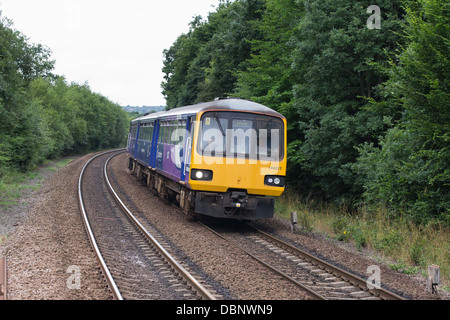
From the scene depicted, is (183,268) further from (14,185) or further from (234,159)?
(14,185)

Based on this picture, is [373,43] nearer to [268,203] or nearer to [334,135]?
[334,135]

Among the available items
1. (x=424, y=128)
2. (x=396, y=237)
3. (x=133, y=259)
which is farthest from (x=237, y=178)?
(x=424, y=128)

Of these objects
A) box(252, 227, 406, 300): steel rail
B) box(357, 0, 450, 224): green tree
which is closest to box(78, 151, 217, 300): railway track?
box(252, 227, 406, 300): steel rail

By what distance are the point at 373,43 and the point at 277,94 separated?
4.67 m

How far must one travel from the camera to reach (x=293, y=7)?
20609mm

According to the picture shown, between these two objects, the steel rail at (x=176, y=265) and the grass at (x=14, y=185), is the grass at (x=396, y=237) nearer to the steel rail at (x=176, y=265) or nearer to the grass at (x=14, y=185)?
the steel rail at (x=176, y=265)

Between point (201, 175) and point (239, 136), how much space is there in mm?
1342

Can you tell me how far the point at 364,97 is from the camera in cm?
1420

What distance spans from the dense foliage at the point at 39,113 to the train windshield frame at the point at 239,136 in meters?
9.12

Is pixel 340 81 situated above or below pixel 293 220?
above

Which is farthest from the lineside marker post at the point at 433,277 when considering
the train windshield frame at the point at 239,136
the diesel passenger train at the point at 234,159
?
the train windshield frame at the point at 239,136

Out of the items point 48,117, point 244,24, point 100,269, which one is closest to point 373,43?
point 100,269

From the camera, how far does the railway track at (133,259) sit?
21.9ft

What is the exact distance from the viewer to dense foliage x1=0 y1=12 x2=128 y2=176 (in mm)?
18562
